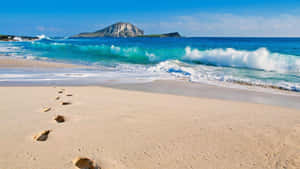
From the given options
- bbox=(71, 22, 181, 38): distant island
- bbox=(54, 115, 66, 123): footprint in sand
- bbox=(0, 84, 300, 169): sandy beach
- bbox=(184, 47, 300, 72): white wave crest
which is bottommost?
bbox=(0, 84, 300, 169): sandy beach

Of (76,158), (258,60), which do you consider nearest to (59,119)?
(76,158)

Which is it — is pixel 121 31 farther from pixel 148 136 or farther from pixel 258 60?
pixel 148 136

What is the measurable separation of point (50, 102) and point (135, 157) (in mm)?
2783

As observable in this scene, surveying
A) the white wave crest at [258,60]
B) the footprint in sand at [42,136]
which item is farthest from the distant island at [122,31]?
the footprint in sand at [42,136]

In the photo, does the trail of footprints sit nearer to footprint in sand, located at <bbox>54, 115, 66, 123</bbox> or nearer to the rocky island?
footprint in sand, located at <bbox>54, 115, 66, 123</bbox>

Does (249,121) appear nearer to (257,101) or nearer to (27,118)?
(257,101)

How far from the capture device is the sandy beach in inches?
86.0

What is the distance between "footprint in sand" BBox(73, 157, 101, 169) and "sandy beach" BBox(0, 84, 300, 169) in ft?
0.16

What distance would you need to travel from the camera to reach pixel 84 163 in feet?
6.89

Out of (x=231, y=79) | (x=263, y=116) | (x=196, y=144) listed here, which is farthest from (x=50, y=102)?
(x=231, y=79)

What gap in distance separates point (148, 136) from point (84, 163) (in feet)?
2.95

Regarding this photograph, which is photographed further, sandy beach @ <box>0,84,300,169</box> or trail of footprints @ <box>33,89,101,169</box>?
sandy beach @ <box>0,84,300,169</box>

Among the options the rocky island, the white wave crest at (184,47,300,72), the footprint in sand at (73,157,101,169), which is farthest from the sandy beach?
the rocky island

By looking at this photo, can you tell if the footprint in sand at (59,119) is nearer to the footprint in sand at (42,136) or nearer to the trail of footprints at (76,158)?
the trail of footprints at (76,158)
